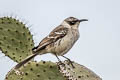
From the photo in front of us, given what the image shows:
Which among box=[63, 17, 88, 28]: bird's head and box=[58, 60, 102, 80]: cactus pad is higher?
box=[63, 17, 88, 28]: bird's head

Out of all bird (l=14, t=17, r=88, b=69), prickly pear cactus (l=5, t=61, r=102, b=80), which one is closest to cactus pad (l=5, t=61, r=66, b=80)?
prickly pear cactus (l=5, t=61, r=102, b=80)

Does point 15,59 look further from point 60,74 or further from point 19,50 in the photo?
point 60,74

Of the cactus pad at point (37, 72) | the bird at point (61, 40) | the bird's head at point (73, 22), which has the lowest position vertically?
the cactus pad at point (37, 72)

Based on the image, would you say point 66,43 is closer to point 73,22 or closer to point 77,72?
point 73,22

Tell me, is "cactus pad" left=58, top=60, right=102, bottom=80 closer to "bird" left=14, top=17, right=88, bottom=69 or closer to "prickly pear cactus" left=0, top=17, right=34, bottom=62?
"bird" left=14, top=17, right=88, bottom=69

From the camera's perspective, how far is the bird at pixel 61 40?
4254 mm

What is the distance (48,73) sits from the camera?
3654mm

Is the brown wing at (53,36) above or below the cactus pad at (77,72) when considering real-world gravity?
above

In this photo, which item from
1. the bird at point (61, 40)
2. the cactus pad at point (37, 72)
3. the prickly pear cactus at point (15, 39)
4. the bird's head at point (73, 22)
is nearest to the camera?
the cactus pad at point (37, 72)

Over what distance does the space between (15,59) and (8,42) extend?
0.24m

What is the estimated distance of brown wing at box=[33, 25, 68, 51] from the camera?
4.25 meters

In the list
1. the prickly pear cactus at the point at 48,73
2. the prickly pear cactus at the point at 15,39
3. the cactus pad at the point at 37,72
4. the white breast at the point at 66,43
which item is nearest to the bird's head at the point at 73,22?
the white breast at the point at 66,43

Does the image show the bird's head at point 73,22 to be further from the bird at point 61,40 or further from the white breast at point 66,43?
the white breast at point 66,43

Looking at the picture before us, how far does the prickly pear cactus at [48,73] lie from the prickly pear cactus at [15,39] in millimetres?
809
